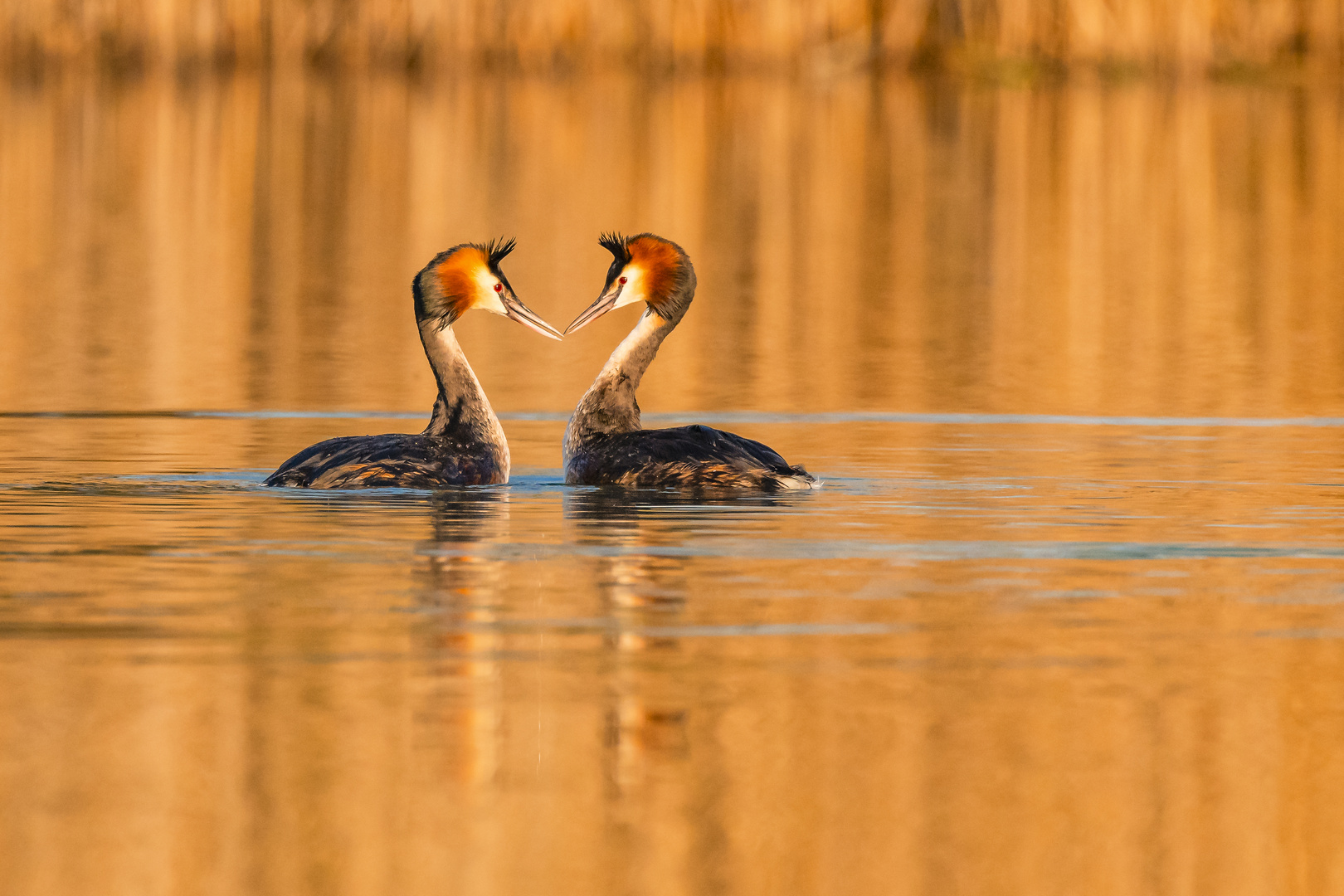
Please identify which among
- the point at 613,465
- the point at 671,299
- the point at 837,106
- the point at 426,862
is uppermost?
the point at 837,106

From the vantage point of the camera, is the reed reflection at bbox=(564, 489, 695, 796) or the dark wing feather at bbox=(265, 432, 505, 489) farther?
the dark wing feather at bbox=(265, 432, 505, 489)

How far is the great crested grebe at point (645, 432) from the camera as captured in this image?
407 inches

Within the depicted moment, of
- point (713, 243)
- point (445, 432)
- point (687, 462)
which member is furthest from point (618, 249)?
point (713, 243)

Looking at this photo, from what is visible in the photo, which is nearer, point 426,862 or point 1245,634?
point 426,862

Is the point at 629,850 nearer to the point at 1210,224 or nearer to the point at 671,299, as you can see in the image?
the point at 671,299

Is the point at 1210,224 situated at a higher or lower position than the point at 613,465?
higher

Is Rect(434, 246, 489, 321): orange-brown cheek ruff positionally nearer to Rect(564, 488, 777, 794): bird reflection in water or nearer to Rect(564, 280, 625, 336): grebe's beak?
Rect(564, 280, 625, 336): grebe's beak

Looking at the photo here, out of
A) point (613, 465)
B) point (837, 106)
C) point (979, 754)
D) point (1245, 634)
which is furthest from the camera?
point (837, 106)

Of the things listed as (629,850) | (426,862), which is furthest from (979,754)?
(426,862)

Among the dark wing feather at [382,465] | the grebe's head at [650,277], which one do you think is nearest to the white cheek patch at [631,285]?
the grebe's head at [650,277]

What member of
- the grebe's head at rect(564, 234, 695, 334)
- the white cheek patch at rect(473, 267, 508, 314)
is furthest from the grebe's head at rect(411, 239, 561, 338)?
the grebe's head at rect(564, 234, 695, 334)

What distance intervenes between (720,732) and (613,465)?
4323mm

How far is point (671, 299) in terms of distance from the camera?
1168 cm

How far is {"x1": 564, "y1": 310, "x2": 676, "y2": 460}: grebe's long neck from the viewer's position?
11.2m
